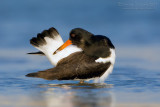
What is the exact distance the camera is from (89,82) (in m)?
9.16

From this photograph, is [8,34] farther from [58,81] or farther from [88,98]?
[88,98]

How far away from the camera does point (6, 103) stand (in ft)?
21.5

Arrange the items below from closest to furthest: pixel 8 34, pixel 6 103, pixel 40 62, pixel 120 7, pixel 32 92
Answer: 1. pixel 6 103
2. pixel 32 92
3. pixel 40 62
4. pixel 8 34
5. pixel 120 7

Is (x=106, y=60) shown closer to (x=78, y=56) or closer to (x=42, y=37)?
(x=78, y=56)

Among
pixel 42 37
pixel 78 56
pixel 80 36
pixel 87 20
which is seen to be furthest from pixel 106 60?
pixel 87 20

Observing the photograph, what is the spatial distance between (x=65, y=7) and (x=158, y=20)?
11.5ft

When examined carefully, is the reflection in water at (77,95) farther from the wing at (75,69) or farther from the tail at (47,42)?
the tail at (47,42)

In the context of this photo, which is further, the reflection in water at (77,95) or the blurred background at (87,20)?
the blurred background at (87,20)

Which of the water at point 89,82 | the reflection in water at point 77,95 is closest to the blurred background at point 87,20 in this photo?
the water at point 89,82

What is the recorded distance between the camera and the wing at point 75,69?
852cm

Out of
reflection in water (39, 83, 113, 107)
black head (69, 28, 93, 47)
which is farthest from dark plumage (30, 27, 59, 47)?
reflection in water (39, 83, 113, 107)

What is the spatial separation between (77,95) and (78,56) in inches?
66.0

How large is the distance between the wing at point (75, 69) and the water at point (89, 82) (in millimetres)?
168

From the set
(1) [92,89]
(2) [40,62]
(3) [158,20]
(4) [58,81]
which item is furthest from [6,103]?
(3) [158,20]
